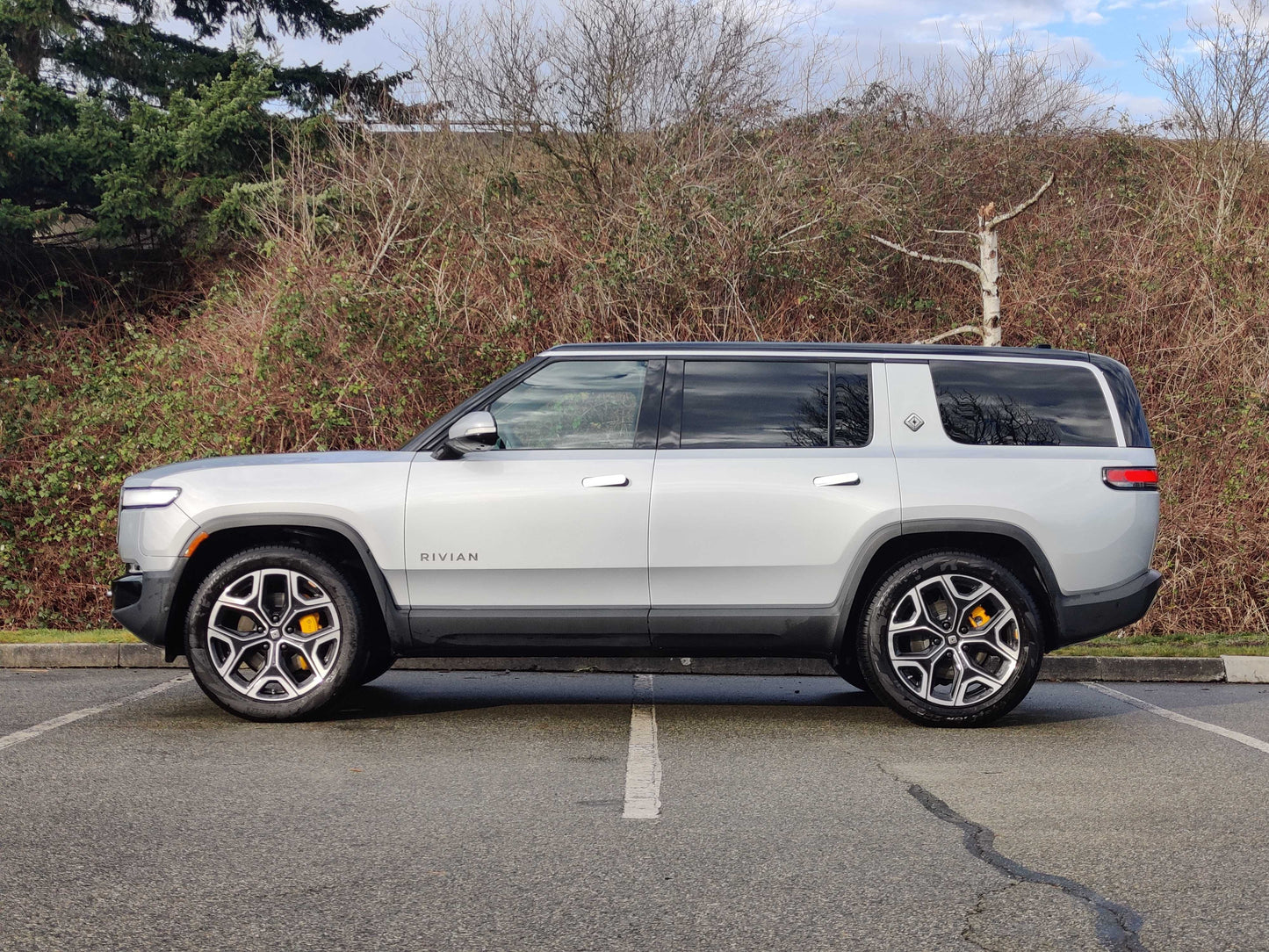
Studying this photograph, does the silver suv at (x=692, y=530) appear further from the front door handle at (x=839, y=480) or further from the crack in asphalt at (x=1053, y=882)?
the crack in asphalt at (x=1053, y=882)

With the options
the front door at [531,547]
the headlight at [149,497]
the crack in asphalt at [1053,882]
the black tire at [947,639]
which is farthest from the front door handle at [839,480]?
the headlight at [149,497]

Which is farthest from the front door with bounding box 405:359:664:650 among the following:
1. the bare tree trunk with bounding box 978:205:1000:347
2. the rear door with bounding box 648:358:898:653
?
the bare tree trunk with bounding box 978:205:1000:347

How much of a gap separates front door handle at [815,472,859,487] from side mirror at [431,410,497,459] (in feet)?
5.48

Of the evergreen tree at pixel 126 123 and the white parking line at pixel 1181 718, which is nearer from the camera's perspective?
the white parking line at pixel 1181 718

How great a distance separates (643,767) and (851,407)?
2273 mm

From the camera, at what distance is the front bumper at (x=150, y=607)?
6.95 metres

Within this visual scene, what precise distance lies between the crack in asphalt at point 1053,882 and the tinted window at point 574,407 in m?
2.52

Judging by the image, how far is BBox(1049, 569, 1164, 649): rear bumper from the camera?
7.01 m

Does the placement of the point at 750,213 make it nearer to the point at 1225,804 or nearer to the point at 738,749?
the point at 738,749

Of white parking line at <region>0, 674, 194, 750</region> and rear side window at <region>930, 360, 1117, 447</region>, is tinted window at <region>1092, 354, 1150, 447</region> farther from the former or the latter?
white parking line at <region>0, 674, 194, 750</region>

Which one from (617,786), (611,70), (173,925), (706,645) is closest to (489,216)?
(611,70)

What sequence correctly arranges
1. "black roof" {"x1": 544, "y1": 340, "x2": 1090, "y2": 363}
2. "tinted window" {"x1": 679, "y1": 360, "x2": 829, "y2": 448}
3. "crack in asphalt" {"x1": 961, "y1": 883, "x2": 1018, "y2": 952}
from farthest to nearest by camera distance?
"black roof" {"x1": 544, "y1": 340, "x2": 1090, "y2": 363} → "tinted window" {"x1": 679, "y1": 360, "x2": 829, "y2": 448} → "crack in asphalt" {"x1": 961, "y1": 883, "x2": 1018, "y2": 952}

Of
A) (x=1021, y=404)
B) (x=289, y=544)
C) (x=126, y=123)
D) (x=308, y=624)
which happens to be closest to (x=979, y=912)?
(x=1021, y=404)

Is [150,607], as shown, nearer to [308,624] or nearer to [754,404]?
[308,624]
